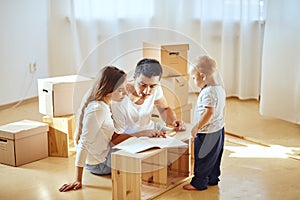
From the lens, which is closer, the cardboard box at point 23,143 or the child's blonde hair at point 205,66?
the child's blonde hair at point 205,66

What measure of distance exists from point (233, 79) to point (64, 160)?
2.34 m

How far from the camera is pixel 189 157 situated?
9.18 feet

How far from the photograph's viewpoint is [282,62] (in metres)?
3.80

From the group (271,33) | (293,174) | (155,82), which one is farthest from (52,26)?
(293,174)

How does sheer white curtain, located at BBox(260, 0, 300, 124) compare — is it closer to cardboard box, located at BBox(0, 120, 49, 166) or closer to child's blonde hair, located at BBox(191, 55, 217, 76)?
child's blonde hair, located at BBox(191, 55, 217, 76)

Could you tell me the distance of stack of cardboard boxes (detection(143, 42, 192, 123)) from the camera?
2953mm

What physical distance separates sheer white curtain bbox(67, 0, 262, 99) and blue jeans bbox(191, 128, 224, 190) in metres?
2.22

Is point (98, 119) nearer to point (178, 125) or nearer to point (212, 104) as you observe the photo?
point (178, 125)

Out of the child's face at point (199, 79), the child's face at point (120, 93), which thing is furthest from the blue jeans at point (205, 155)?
the child's face at point (120, 93)

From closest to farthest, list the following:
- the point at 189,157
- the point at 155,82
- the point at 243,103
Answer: the point at 155,82
the point at 189,157
the point at 243,103

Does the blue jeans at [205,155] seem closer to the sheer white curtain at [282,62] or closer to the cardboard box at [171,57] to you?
the cardboard box at [171,57]

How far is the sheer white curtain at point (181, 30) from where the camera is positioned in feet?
15.4

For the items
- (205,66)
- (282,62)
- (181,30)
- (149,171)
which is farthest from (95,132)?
(181,30)

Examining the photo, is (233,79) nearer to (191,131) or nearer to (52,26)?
(52,26)
